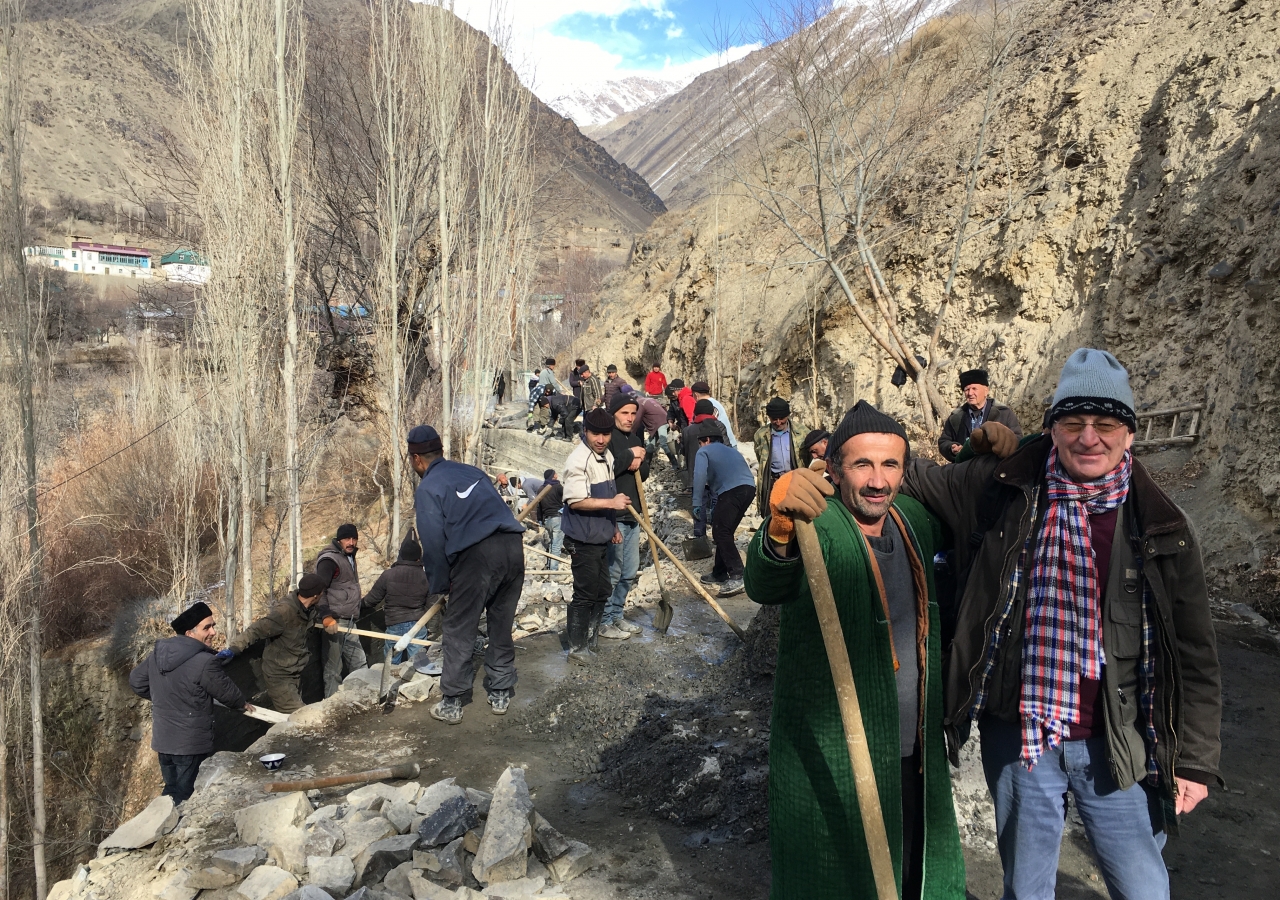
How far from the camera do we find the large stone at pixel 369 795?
389 centimetres

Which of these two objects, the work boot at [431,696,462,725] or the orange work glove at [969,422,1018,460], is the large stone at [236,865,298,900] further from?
the orange work glove at [969,422,1018,460]

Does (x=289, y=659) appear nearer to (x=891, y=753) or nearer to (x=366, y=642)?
(x=366, y=642)

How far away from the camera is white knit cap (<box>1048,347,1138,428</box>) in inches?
78.0

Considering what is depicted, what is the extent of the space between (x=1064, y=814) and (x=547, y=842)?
7.18 ft

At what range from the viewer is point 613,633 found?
6355 millimetres

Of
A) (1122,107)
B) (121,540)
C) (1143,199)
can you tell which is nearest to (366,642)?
(1143,199)

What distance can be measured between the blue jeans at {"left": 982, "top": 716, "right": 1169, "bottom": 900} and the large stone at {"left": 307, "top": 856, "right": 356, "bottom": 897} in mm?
2589

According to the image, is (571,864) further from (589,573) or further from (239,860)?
(589,573)

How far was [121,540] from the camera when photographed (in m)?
18.1

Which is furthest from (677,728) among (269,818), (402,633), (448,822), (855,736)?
(402,633)

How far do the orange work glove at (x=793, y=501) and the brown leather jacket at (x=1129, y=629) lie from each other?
538 millimetres

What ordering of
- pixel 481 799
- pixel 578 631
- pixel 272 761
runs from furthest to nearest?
pixel 578 631 < pixel 272 761 < pixel 481 799

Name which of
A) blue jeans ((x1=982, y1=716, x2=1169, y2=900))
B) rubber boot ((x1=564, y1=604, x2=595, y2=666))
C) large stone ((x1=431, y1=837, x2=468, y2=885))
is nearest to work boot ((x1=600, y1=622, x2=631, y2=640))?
rubber boot ((x1=564, y1=604, x2=595, y2=666))

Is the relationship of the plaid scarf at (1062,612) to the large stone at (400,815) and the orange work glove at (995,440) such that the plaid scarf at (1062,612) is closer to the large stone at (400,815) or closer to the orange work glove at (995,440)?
the orange work glove at (995,440)
